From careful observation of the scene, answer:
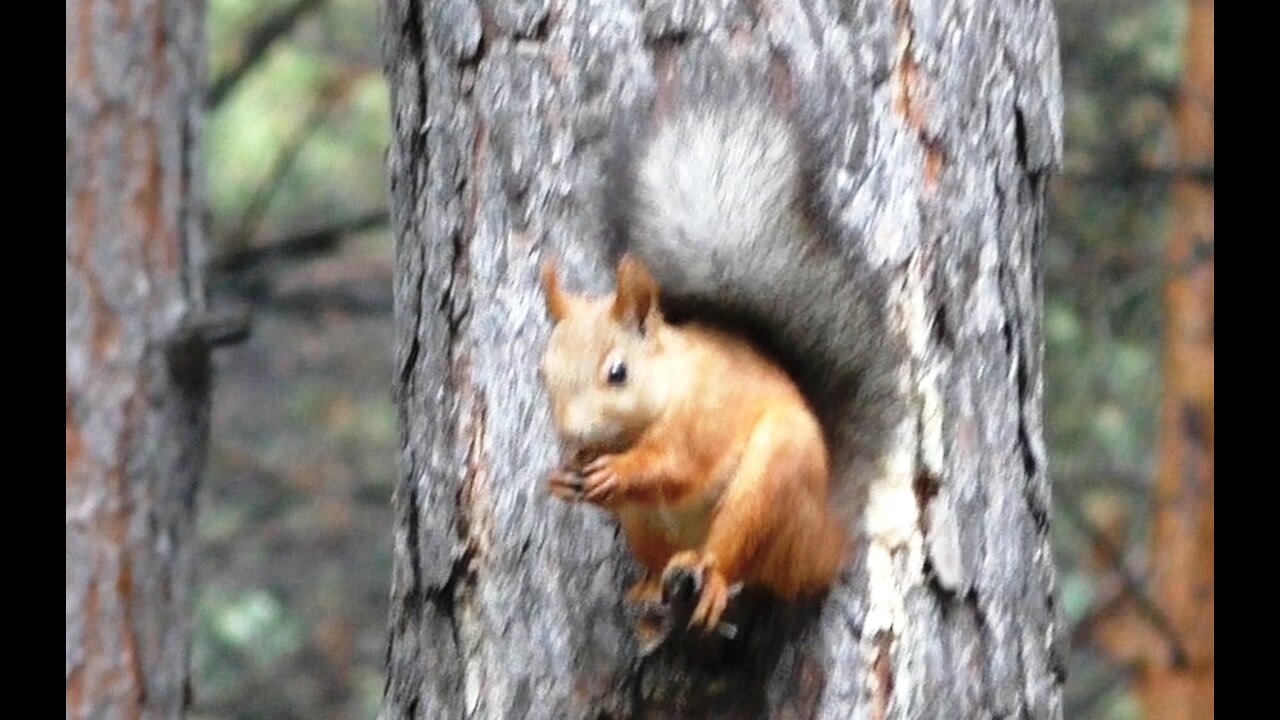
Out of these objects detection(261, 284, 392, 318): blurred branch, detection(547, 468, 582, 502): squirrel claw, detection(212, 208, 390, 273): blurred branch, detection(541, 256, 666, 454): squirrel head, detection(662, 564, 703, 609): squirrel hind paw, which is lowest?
detection(261, 284, 392, 318): blurred branch

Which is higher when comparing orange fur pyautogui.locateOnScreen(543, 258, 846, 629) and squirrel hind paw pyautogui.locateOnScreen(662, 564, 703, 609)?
orange fur pyautogui.locateOnScreen(543, 258, 846, 629)

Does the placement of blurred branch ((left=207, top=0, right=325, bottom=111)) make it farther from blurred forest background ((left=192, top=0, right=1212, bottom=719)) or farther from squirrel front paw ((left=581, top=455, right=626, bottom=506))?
squirrel front paw ((left=581, top=455, right=626, bottom=506))

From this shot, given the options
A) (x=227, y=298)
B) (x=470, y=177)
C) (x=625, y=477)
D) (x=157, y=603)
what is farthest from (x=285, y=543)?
(x=625, y=477)

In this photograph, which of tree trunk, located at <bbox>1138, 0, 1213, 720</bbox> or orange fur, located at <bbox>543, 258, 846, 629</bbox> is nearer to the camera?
orange fur, located at <bbox>543, 258, 846, 629</bbox>

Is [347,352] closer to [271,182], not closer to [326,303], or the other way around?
[326,303]

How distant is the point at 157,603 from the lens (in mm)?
3100

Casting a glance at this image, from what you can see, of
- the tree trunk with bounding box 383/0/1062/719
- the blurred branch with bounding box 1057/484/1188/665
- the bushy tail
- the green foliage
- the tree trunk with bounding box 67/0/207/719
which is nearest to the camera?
the bushy tail

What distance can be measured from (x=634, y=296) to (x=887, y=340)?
0.27 m

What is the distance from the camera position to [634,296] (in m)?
1.49

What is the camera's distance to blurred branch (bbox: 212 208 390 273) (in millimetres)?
4027

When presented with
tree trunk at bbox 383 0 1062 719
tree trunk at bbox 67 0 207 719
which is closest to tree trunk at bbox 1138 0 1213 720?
tree trunk at bbox 67 0 207 719

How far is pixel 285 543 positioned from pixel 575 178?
3.54 meters

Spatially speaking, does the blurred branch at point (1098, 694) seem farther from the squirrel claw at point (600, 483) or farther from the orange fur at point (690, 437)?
the squirrel claw at point (600, 483)

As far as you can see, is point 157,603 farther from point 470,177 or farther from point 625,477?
point 625,477
